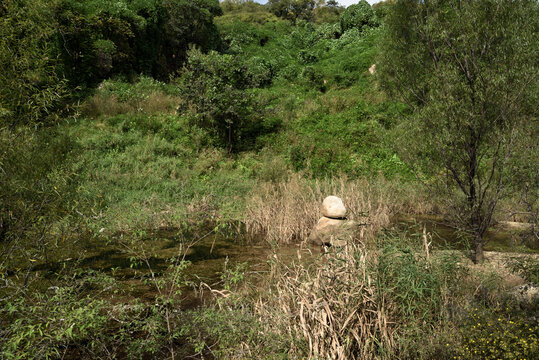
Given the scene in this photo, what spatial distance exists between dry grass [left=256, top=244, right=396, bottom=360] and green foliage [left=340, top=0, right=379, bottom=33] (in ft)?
98.3

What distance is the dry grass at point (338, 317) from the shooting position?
334 cm

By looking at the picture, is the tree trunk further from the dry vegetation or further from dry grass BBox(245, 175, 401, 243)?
dry grass BBox(245, 175, 401, 243)

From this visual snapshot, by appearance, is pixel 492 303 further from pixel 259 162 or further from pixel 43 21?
pixel 259 162

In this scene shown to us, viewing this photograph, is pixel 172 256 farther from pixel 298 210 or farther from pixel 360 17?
pixel 360 17

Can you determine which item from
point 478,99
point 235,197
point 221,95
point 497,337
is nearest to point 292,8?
point 221,95

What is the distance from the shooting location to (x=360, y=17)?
2967cm

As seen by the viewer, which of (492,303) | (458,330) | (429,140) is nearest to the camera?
(458,330)

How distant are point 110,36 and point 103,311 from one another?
18.4 meters

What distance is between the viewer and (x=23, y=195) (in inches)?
188

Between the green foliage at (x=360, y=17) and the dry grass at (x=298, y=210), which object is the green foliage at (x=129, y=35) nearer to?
the dry grass at (x=298, y=210)

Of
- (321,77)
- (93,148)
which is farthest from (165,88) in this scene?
(321,77)

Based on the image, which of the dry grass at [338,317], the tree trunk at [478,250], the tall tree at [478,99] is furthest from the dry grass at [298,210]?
the dry grass at [338,317]

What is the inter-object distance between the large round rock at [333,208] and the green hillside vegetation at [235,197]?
50 cm

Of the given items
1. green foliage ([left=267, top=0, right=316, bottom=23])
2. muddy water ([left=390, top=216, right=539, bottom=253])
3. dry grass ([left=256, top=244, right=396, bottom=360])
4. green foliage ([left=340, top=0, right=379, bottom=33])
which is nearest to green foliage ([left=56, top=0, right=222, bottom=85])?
green foliage ([left=340, top=0, right=379, bottom=33])
